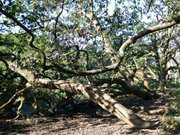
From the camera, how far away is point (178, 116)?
9867mm

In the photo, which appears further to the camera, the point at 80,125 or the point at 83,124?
the point at 83,124

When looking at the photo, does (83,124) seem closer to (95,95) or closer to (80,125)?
(80,125)

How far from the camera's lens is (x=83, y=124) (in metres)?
10.7

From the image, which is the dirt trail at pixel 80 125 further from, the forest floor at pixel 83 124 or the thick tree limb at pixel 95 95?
the thick tree limb at pixel 95 95

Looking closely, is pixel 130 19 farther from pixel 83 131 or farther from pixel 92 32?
pixel 83 131

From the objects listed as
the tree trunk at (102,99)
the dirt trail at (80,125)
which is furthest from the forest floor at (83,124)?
the tree trunk at (102,99)

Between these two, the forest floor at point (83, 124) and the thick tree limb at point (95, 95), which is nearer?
the thick tree limb at point (95, 95)

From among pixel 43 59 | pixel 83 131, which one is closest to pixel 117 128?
pixel 83 131

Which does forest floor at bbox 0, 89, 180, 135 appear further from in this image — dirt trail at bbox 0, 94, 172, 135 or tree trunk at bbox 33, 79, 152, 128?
tree trunk at bbox 33, 79, 152, 128

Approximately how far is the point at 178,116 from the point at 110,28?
944 centimetres

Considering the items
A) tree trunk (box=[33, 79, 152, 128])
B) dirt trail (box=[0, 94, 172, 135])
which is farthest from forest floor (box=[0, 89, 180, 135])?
tree trunk (box=[33, 79, 152, 128])

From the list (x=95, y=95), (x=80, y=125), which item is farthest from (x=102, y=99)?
(x=80, y=125)

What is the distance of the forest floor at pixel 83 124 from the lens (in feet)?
31.5

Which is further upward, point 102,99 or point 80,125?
point 102,99
